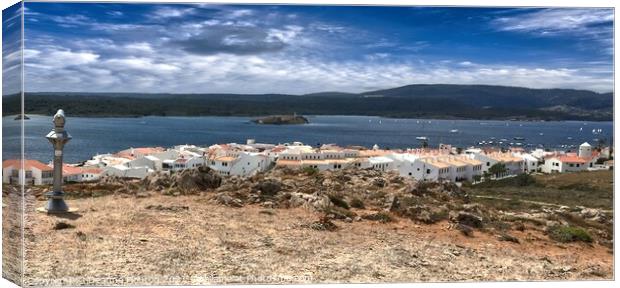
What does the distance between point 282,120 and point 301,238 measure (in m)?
2.57

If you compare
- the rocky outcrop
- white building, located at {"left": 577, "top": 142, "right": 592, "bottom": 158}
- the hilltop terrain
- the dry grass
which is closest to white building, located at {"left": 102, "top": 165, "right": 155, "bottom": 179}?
the rocky outcrop

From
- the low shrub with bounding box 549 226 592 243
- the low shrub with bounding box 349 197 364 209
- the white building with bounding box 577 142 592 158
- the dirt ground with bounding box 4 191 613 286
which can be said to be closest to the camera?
the dirt ground with bounding box 4 191 613 286

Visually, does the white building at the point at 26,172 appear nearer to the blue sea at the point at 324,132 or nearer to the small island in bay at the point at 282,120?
the blue sea at the point at 324,132

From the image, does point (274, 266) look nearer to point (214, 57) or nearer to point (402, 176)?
point (214, 57)

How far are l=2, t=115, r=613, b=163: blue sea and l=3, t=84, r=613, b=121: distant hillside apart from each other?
192 millimetres

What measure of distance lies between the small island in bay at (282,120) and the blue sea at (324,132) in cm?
8

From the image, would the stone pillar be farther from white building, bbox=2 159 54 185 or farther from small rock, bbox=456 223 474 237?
small rock, bbox=456 223 474 237

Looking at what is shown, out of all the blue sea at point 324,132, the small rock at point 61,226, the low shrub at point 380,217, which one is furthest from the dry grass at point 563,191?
the small rock at point 61,226

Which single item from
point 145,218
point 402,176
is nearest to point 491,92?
point 402,176

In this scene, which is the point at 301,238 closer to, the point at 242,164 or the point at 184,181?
the point at 184,181

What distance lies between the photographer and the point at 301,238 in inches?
272

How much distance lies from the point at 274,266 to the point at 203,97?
2946 millimetres

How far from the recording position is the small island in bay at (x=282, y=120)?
29.0 ft

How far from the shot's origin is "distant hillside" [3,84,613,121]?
310 inches
